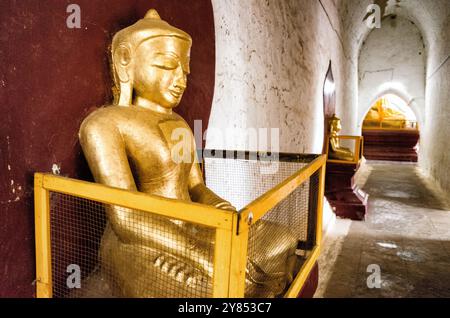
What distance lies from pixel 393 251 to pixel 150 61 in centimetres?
378

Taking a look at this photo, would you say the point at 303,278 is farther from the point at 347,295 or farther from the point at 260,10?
the point at 260,10

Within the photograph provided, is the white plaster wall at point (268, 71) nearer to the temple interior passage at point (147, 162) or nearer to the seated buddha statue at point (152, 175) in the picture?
the temple interior passage at point (147, 162)

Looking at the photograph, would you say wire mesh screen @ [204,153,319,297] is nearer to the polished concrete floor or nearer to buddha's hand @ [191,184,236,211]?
buddha's hand @ [191,184,236,211]

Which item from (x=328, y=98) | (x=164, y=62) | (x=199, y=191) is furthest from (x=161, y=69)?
(x=328, y=98)

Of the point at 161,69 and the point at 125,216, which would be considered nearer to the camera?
the point at 125,216

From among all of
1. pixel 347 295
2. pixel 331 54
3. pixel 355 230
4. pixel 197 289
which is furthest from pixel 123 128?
pixel 331 54

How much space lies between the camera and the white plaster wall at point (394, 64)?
11211 mm

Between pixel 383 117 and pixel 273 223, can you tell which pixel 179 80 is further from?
pixel 383 117

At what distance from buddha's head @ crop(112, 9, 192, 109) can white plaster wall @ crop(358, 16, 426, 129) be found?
1182 cm

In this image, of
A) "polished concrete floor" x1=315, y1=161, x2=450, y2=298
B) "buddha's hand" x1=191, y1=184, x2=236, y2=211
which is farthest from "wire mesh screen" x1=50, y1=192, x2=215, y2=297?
"polished concrete floor" x1=315, y1=161, x2=450, y2=298

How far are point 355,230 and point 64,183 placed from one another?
4650mm

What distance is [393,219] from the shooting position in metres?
5.29

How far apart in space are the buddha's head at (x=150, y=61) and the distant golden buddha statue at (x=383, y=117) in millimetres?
18543

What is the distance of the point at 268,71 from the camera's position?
3105 mm
